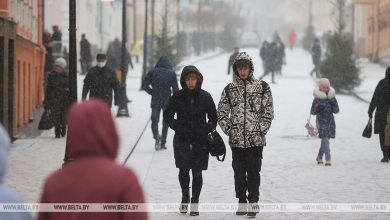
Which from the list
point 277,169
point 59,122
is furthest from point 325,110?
point 59,122

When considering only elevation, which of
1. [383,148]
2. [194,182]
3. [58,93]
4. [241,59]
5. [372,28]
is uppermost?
[372,28]

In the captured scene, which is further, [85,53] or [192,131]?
[85,53]

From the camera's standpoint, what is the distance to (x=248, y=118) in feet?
35.7

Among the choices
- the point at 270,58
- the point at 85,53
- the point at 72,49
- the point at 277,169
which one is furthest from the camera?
the point at 85,53

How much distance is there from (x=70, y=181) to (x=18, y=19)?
816 inches

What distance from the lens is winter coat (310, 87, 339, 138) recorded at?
15695 millimetres

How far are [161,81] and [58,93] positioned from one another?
4.30 m

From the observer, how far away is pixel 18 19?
2469 cm

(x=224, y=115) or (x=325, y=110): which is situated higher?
(x=224, y=115)

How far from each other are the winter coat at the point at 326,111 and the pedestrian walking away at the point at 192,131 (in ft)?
15.9

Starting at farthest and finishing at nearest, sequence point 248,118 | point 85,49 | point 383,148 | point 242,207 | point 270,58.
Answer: point 85,49
point 270,58
point 383,148
point 242,207
point 248,118

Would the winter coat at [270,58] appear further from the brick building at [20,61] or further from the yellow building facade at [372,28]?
the brick building at [20,61]

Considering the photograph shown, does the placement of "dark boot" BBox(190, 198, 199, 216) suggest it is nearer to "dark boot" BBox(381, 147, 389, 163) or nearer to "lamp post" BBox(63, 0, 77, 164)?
"lamp post" BBox(63, 0, 77, 164)

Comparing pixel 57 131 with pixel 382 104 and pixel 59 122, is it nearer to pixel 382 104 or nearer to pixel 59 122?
pixel 59 122
